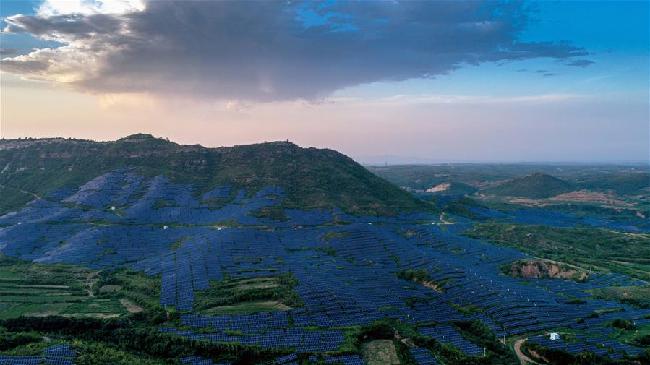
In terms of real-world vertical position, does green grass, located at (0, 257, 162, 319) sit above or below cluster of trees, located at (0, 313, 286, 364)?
above

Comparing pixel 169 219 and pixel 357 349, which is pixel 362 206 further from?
pixel 357 349

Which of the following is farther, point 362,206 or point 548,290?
point 362,206

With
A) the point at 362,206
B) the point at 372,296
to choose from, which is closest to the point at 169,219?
the point at 362,206

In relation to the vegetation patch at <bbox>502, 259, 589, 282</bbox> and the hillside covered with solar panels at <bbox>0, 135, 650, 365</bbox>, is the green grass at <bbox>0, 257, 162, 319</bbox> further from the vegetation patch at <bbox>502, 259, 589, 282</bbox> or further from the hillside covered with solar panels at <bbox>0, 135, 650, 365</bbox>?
the vegetation patch at <bbox>502, 259, 589, 282</bbox>

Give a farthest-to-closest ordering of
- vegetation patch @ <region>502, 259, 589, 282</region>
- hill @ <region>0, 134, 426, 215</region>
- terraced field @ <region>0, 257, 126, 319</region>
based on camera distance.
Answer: hill @ <region>0, 134, 426, 215</region> < vegetation patch @ <region>502, 259, 589, 282</region> < terraced field @ <region>0, 257, 126, 319</region>

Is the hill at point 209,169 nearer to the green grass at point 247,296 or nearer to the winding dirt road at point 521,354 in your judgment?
the green grass at point 247,296

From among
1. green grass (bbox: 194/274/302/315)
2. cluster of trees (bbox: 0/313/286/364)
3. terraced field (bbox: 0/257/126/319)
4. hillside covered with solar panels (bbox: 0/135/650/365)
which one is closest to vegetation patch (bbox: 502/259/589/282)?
hillside covered with solar panels (bbox: 0/135/650/365)
